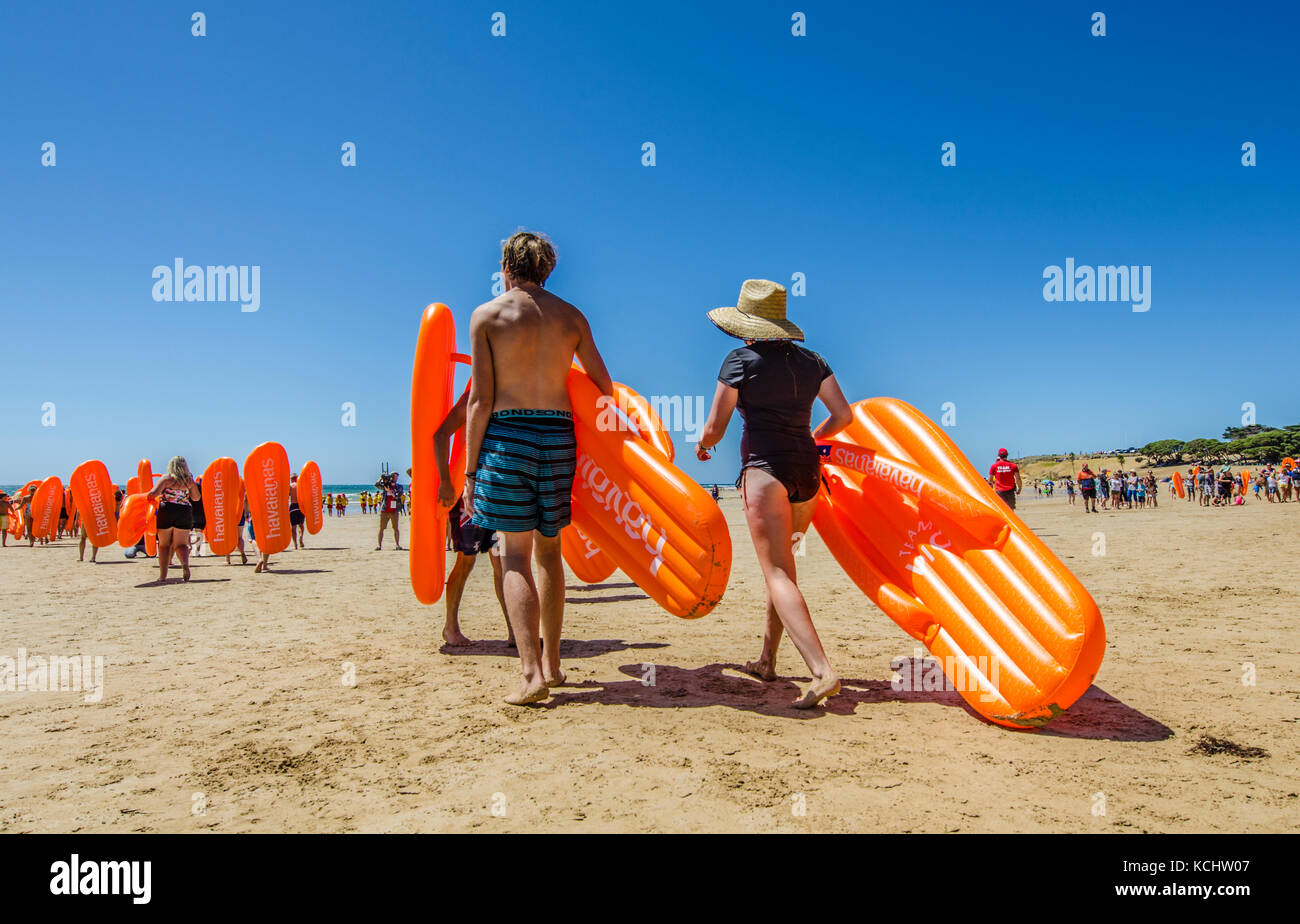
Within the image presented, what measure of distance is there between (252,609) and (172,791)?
495cm

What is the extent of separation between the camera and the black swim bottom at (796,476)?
343 cm

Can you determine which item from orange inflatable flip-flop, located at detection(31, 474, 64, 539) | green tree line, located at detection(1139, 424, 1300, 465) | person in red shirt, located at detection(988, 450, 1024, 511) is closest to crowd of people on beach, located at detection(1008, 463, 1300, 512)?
person in red shirt, located at detection(988, 450, 1024, 511)

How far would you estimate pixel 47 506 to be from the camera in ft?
58.8

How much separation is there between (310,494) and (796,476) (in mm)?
13238

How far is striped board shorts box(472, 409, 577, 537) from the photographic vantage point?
334cm

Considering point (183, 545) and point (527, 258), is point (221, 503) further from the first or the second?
point (527, 258)

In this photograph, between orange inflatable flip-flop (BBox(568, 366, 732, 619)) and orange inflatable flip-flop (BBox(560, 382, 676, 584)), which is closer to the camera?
orange inflatable flip-flop (BBox(568, 366, 732, 619))

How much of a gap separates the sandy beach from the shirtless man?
527mm

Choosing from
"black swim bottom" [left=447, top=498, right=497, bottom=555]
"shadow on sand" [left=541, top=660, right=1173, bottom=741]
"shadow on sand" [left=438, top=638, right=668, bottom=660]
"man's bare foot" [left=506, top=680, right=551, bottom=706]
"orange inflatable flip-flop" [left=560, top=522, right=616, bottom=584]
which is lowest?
"shadow on sand" [left=438, top=638, right=668, bottom=660]

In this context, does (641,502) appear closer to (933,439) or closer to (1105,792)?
(933,439)

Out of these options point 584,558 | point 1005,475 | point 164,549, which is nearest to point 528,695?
point 584,558

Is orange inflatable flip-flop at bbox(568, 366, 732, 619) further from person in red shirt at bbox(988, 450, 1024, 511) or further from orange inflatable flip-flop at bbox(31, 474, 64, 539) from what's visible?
orange inflatable flip-flop at bbox(31, 474, 64, 539)
